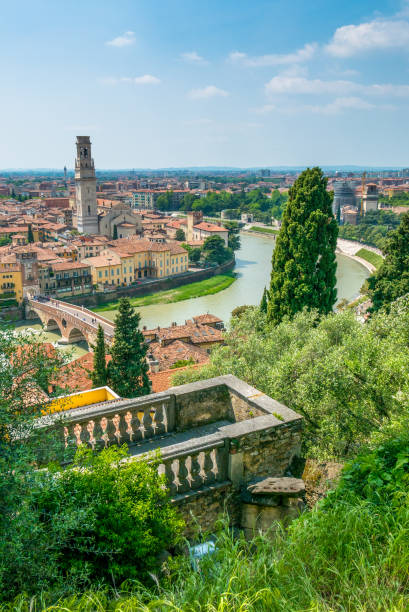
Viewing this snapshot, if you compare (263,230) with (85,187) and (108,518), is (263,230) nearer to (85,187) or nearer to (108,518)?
(85,187)

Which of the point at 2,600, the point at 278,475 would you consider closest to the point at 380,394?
the point at 278,475

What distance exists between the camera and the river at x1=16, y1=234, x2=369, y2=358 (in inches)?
1481

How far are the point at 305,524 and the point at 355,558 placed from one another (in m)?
0.34

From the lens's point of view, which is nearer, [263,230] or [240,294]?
[240,294]

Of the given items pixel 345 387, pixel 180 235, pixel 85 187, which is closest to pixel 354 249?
pixel 180 235

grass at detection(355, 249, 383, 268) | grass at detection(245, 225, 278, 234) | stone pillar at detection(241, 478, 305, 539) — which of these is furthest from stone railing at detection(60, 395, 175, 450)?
grass at detection(245, 225, 278, 234)

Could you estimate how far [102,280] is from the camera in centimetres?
4581

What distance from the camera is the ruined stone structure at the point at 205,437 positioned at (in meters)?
3.99

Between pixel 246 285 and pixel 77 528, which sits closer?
pixel 77 528

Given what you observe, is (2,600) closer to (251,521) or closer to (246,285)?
(251,521)

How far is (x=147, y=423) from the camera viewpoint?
4945 mm

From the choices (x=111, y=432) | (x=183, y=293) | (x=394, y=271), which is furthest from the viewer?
(x=183, y=293)

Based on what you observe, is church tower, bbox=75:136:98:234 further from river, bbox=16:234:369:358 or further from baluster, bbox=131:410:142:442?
baluster, bbox=131:410:142:442

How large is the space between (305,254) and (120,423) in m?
10.7
